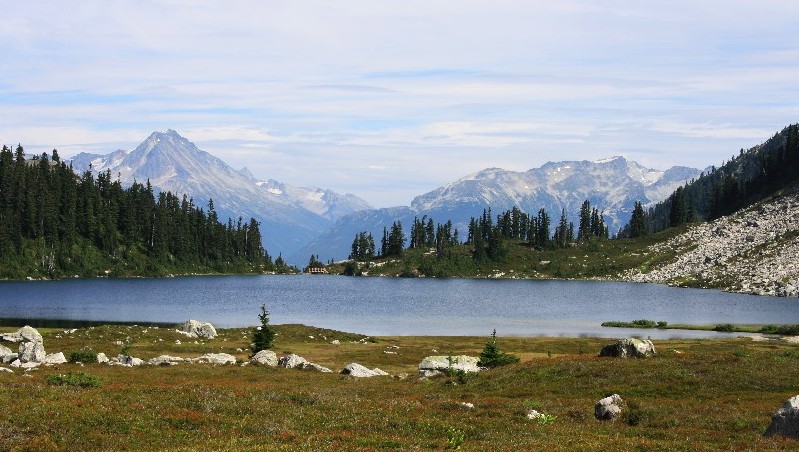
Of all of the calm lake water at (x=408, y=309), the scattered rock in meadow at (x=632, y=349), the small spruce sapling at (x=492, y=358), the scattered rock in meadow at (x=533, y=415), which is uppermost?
the scattered rock in meadow at (x=632, y=349)

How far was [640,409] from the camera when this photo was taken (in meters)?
35.9

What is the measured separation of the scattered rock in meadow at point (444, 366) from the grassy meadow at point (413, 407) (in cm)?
213

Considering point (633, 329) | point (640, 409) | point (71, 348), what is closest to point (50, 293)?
point (71, 348)

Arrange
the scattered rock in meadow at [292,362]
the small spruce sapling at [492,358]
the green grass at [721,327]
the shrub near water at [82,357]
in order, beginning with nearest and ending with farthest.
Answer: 1. the shrub near water at [82,357]
2. the small spruce sapling at [492,358]
3. the scattered rock in meadow at [292,362]
4. the green grass at [721,327]

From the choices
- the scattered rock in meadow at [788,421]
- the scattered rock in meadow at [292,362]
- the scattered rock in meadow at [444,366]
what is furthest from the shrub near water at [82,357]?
the scattered rock in meadow at [788,421]

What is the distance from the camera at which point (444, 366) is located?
205 ft

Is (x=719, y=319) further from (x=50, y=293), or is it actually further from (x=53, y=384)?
(x=50, y=293)

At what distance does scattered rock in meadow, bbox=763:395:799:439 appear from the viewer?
27.9 meters

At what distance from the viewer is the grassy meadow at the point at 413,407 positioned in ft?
85.5

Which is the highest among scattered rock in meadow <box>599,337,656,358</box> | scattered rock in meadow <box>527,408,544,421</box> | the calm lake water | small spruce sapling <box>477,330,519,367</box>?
scattered rock in meadow <box>599,337,656,358</box>

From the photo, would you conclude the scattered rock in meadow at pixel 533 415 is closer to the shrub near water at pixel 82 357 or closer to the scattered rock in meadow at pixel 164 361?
the scattered rock in meadow at pixel 164 361

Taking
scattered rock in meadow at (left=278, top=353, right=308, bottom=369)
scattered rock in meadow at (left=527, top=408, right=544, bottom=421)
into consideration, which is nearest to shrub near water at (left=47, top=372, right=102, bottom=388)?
scattered rock in meadow at (left=278, top=353, right=308, bottom=369)

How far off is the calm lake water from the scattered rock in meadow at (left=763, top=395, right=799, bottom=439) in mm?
85823

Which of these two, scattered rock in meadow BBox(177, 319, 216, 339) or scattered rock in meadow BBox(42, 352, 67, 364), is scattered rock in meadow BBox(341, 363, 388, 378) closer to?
scattered rock in meadow BBox(42, 352, 67, 364)
